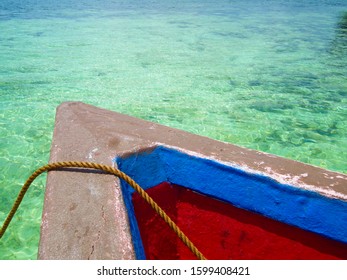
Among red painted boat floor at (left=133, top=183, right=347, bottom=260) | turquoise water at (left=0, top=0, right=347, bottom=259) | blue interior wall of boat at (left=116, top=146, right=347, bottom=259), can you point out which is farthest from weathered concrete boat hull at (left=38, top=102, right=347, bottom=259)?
turquoise water at (left=0, top=0, right=347, bottom=259)

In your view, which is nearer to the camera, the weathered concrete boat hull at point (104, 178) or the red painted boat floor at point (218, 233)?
the weathered concrete boat hull at point (104, 178)

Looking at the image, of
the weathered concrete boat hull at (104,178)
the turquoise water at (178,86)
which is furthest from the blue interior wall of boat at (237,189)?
the turquoise water at (178,86)

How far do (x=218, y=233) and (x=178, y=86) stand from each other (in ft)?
15.6

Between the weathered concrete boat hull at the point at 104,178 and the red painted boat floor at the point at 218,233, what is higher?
the weathered concrete boat hull at the point at 104,178

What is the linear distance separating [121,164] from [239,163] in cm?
71

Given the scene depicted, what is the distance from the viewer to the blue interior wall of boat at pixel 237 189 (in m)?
1.38

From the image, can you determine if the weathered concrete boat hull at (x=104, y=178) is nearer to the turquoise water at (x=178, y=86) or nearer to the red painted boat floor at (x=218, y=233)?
the red painted boat floor at (x=218, y=233)

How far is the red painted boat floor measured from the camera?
1.55 meters

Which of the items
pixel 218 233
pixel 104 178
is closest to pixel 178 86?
pixel 218 233

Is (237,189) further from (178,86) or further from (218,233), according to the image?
(178,86)

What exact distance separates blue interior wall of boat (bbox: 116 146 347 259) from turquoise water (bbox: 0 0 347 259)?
1648mm

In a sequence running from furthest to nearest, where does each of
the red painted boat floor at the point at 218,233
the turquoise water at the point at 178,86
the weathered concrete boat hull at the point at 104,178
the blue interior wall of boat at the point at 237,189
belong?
the turquoise water at the point at 178,86
the red painted boat floor at the point at 218,233
the blue interior wall of boat at the point at 237,189
the weathered concrete boat hull at the point at 104,178

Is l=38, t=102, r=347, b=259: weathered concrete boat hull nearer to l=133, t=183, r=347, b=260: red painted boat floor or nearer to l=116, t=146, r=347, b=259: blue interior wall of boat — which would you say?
l=116, t=146, r=347, b=259: blue interior wall of boat

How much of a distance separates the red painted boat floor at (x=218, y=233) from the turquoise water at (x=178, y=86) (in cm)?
148
